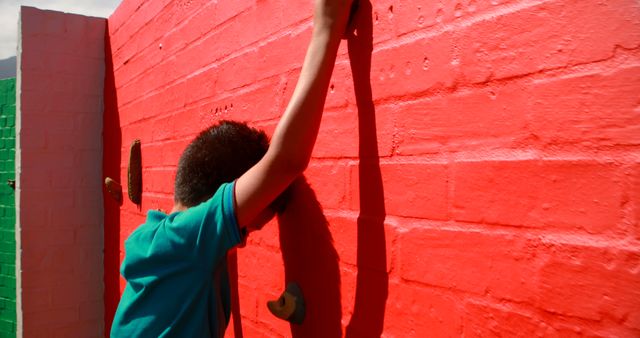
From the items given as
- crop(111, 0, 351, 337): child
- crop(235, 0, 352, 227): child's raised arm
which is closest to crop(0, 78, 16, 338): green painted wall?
crop(111, 0, 351, 337): child

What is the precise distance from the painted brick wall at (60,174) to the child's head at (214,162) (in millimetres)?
3120

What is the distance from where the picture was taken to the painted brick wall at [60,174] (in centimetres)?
406

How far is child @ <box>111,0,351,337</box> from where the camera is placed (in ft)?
4.09

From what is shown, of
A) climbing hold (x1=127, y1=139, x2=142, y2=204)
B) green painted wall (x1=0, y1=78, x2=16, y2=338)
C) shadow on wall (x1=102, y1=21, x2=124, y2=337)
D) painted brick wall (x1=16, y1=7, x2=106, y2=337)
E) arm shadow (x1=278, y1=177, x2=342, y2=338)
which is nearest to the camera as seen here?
arm shadow (x1=278, y1=177, x2=342, y2=338)

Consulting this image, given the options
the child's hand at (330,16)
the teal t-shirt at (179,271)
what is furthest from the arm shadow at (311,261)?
the child's hand at (330,16)

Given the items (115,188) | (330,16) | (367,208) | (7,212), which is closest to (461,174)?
(367,208)

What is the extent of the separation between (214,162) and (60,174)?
10.7 ft

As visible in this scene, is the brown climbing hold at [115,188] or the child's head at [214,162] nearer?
the child's head at [214,162]

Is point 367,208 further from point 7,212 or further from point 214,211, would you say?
point 7,212

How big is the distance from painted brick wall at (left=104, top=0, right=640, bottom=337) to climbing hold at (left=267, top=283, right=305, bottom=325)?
0.03m

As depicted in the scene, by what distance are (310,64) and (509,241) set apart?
0.65 metres

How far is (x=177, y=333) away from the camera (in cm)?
148

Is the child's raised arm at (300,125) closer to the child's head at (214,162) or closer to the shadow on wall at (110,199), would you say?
the child's head at (214,162)

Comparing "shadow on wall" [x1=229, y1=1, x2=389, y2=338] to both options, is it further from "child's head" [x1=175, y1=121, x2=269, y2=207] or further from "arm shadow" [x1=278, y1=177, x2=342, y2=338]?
"child's head" [x1=175, y1=121, x2=269, y2=207]
